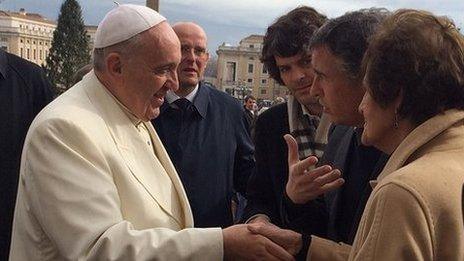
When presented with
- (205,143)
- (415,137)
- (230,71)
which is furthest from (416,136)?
(230,71)

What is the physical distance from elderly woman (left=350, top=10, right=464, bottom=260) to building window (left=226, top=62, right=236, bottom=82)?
84548 mm

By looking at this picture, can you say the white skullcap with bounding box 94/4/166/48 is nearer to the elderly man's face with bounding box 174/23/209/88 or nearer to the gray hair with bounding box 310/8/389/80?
the gray hair with bounding box 310/8/389/80

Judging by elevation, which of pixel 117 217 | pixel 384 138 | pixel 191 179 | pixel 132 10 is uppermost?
pixel 132 10

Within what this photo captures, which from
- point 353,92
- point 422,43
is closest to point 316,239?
point 353,92

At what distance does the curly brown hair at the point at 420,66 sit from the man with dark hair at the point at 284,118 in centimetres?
137

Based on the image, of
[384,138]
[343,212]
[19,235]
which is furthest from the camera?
[343,212]

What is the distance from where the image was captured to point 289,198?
2.57m

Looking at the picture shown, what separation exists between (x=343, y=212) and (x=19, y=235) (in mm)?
1404

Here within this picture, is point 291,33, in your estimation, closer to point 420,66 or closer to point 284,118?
point 284,118

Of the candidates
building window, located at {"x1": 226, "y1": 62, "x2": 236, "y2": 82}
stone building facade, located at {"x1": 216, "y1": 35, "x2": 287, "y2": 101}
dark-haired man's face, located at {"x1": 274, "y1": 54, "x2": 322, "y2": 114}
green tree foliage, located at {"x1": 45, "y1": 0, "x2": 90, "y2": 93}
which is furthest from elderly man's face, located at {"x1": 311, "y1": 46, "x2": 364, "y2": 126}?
stone building facade, located at {"x1": 216, "y1": 35, "x2": 287, "y2": 101}

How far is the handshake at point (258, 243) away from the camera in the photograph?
7.30 feet

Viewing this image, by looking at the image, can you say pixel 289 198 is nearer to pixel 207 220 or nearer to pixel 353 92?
pixel 353 92

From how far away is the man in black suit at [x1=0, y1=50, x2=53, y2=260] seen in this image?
3111mm

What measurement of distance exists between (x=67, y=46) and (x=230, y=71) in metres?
41.6
